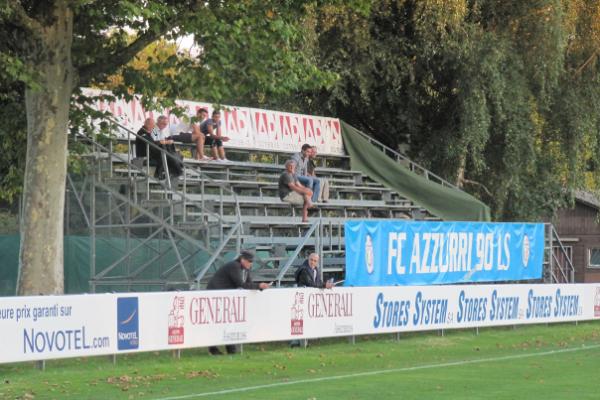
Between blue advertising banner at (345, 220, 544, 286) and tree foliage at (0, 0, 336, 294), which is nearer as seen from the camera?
tree foliage at (0, 0, 336, 294)

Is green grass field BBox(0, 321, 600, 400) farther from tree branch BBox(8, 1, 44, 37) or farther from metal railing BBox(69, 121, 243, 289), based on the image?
tree branch BBox(8, 1, 44, 37)

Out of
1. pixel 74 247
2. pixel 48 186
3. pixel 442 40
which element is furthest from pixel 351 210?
pixel 48 186

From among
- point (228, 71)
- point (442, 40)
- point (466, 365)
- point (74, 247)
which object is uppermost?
point (442, 40)

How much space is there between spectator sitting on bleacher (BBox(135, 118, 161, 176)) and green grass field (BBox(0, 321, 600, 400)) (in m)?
6.38

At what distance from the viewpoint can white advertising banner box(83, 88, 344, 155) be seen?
106ft

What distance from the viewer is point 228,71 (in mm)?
23469

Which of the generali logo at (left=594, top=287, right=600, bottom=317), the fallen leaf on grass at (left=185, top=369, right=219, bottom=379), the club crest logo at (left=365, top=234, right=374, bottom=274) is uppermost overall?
the club crest logo at (left=365, top=234, right=374, bottom=274)

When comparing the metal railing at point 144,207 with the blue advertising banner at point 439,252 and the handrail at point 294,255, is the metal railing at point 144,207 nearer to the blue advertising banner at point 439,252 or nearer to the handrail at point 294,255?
the handrail at point 294,255

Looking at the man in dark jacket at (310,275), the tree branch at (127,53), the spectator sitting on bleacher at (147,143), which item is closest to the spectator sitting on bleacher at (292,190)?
the spectator sitting on bleacher at (147,143)

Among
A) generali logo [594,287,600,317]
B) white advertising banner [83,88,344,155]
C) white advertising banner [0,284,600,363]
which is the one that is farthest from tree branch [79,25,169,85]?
generali logo [594,287,600,317]

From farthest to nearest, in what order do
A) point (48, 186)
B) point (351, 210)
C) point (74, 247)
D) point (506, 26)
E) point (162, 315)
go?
point (506, 26) < point (351, 210) < point (74, 247) < point (48, 186) < point (162, 315)

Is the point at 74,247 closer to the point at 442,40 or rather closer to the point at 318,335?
the point at 318,335

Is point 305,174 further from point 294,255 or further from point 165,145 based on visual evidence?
point 294,255

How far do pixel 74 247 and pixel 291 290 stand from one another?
7.34 m
